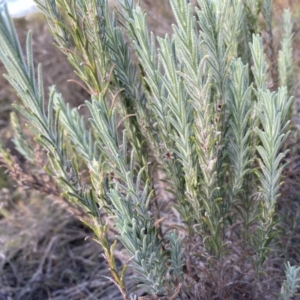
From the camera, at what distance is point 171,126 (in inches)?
38.3

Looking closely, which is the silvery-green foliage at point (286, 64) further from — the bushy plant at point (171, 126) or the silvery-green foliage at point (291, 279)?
the silvery-green foliage at point (291, 279)

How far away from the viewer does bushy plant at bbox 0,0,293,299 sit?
2.76 ft

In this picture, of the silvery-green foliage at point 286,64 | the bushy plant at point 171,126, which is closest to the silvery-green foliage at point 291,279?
the bushy plant at point 171,126

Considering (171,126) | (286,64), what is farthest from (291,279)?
(286,64)

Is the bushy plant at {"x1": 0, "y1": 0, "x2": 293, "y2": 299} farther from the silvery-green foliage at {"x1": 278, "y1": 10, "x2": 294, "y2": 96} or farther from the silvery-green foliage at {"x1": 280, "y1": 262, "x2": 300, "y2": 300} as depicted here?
the silvery-green foliage at {"x1": 278, "y1": 10, "x2": 294, "y2": 96}

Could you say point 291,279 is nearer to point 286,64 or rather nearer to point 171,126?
point 171,126

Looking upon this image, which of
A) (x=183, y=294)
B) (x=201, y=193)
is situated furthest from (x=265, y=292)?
(x=201, y=193)

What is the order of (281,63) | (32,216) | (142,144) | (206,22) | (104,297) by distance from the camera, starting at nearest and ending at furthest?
(206,22) → (142,144) → (281,63) → (104,297) → (32,216)

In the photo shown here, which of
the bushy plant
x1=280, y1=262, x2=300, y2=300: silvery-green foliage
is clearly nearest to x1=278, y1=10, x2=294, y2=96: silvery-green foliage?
the bushy plant

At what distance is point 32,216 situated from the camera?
1.95m

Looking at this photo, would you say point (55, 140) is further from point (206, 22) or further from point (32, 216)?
point (32, 216)

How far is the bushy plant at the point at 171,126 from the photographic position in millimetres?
840

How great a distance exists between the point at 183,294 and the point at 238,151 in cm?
36

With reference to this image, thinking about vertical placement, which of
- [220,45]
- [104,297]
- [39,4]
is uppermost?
[39,4]
